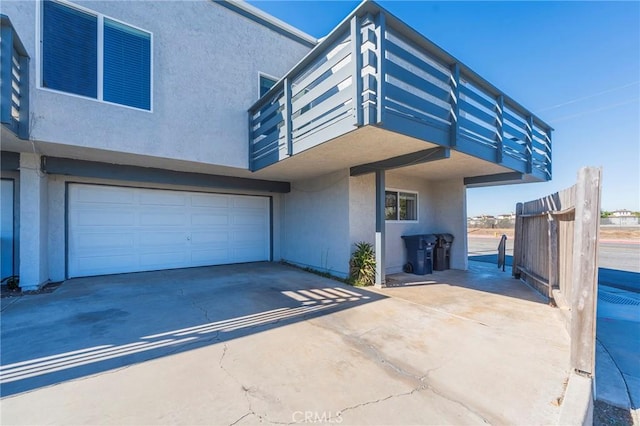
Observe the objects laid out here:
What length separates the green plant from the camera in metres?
6.65

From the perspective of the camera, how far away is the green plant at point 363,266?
21.8 ft

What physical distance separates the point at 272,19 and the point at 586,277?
911 cm

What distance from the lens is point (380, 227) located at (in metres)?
6.63

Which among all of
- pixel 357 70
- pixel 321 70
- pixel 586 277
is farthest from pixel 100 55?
pixel 586 277

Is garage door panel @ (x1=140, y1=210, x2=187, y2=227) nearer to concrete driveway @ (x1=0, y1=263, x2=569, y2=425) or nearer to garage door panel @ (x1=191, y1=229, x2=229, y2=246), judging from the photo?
garage door panel @ (x1=191, y1=229, x2=229, y2=246)

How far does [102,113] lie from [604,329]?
392 inches

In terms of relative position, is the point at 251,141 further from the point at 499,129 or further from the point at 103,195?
the point at 499,129

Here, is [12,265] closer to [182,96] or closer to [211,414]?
[182,96]

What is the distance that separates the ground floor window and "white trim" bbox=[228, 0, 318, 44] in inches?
225

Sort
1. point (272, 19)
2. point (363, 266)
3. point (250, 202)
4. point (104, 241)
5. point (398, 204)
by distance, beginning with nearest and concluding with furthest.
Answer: point (363, 266) → point (104, 241) → point (272, 19) → point (398, 204) → point (250, 202)

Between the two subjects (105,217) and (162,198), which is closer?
(105,217)

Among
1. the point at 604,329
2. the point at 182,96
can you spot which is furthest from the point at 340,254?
the point at 182,96

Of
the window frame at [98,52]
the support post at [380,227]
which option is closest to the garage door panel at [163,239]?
the window frame at [98,52]

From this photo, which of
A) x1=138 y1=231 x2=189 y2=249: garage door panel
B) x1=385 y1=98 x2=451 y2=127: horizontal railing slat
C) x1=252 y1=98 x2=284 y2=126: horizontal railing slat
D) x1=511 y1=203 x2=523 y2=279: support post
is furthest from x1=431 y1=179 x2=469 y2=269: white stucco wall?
x1=138 y1=231 x2=189 y2=249: garage door panel
